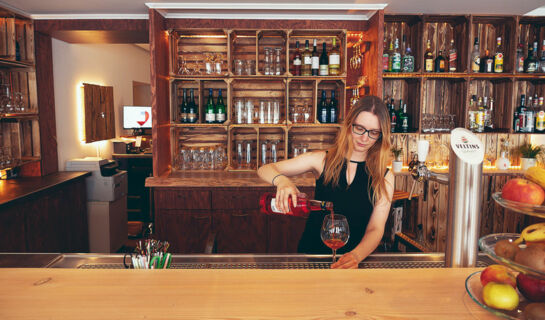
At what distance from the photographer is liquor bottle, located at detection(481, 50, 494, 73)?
3.71 meters

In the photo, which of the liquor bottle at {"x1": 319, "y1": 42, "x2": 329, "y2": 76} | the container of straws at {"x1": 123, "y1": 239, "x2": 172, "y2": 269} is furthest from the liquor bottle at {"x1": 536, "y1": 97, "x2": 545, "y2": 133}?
the container of straws at {"x1": 123, "y1": 239, "x2": 172, "y2": 269}

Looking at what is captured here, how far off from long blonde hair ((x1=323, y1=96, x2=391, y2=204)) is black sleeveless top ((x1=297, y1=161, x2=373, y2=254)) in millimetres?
33

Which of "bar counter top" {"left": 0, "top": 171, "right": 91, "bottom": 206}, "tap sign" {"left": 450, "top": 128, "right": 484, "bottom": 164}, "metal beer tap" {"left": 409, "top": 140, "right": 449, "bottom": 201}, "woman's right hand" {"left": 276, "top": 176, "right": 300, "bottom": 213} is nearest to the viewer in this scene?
"tap sign" {"left": 450, "top": 128, "right": 484, "bottom": 164}

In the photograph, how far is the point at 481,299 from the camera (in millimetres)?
755

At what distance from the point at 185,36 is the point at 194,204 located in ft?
5.77

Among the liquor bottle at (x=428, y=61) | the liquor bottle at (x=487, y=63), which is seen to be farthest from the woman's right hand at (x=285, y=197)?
the liquor bottle at (x=487, y=63)

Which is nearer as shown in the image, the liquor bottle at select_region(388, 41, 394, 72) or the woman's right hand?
the woman's right hand

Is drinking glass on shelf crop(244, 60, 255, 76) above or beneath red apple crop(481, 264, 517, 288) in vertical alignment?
above

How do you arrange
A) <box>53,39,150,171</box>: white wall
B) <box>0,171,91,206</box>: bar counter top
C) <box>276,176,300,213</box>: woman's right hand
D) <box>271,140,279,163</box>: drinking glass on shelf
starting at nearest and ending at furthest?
<box>276,176,300,213</box>: woman's right hand, <box>0,171,91,206</box>: bar counter top, <box>271,140,279,163</box>: drinking glass on shelf, <box>53,39,150,171</box>: white wall

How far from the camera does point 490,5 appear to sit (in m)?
3.40

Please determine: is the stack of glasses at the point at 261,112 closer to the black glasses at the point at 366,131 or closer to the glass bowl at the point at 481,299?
the black glasses at the point at 366,131

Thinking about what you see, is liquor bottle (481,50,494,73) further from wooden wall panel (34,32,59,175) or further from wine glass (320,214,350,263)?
wooden wall panel (34,32,59,175)

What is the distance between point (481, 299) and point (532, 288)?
0.31ft

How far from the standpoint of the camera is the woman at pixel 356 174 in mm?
1771
